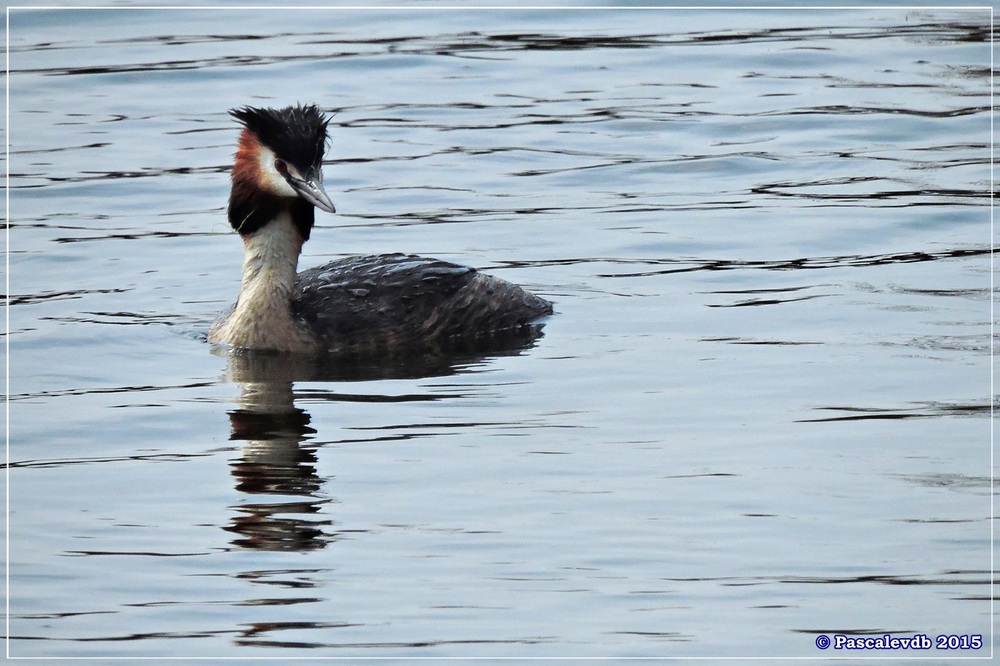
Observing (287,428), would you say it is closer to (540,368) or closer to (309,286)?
(540,368)

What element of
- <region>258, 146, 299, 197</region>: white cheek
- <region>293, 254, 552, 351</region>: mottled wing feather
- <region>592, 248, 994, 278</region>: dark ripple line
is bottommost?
<region>293, 254, 552, 351</region>: mottled wing feather

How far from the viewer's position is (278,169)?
10.3 meters

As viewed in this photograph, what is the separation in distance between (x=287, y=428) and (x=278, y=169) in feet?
6.62

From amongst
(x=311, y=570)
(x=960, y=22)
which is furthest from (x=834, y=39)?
(x=311, y=570)

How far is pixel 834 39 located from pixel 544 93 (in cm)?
347

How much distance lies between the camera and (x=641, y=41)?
61.7 ft

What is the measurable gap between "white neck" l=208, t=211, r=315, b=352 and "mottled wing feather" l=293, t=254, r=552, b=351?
11cm

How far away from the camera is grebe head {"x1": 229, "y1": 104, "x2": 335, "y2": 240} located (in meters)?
10.1

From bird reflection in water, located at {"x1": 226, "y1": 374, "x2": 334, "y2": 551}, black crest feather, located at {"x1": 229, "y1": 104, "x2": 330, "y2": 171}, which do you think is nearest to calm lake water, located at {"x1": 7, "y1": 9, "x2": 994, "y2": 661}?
bird reflection in water, located at {"x1": 226, "y1": 374, "x2": 334, "y2": 551}

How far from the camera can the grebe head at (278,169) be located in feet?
33.3

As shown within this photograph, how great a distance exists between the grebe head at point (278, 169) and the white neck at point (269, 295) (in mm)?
76

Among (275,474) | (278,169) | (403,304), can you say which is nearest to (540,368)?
(403,304)

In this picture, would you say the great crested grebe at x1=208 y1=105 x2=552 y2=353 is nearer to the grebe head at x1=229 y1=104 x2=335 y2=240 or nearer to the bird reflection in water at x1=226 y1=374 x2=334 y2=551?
the grebe head at x1=229 y1=104 x2=335 y2=240

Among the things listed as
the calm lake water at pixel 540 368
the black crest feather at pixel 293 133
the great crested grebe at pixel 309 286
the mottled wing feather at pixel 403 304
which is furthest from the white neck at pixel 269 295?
the black crest feather at pixel 293 133
